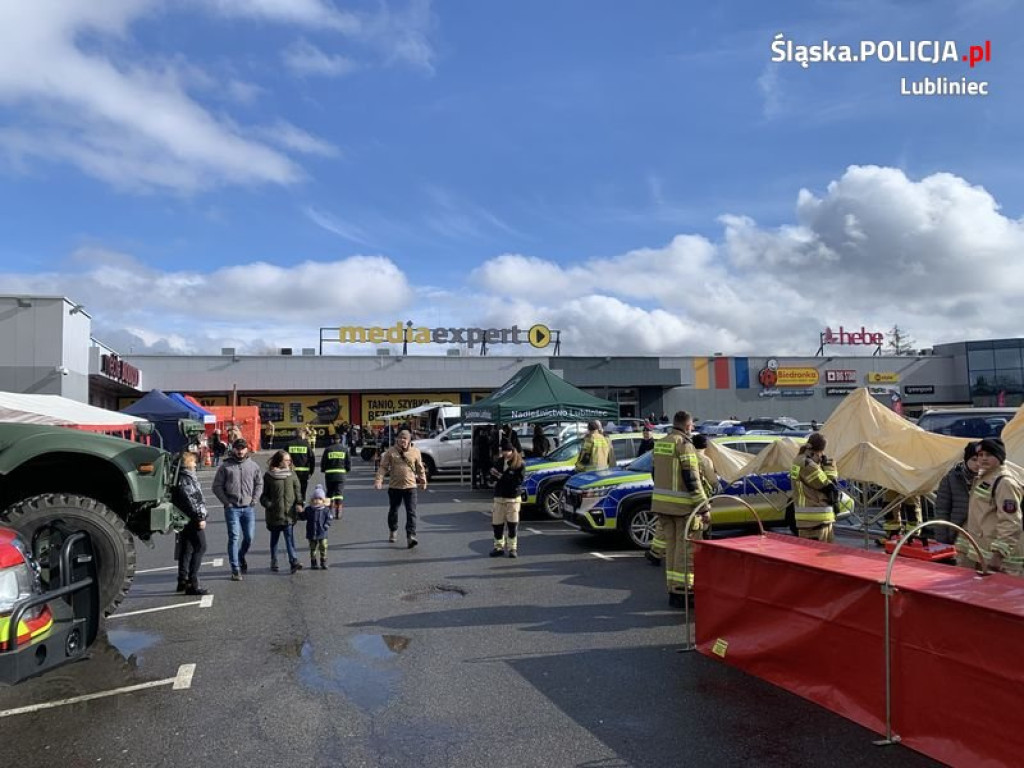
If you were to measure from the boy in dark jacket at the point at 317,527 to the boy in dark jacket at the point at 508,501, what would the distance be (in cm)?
225

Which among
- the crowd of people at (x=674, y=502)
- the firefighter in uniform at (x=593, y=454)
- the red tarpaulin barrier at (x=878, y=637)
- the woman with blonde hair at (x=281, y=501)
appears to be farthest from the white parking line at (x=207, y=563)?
the red tarpaulin barrier at (x=878, y=637)

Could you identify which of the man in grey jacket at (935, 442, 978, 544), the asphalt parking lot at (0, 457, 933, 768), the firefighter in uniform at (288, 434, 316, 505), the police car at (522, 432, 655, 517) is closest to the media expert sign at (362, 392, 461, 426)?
the firefighter in uniform at (288, 434, 316, 505)

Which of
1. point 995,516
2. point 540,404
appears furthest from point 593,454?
point 995,516

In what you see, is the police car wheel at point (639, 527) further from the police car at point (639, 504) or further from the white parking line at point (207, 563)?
the white parking line at point (207, 563)

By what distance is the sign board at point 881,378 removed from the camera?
176ft

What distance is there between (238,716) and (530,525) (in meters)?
8.53

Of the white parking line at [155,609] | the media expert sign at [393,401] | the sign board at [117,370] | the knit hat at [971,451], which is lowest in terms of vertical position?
the white parking line at [155,609]

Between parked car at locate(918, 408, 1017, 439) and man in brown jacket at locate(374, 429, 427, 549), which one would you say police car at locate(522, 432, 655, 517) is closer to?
man in brown jacket at locate(374, 429, 427, 549)

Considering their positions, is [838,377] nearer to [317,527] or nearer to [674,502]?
[674,502]

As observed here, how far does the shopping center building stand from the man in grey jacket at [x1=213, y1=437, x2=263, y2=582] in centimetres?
2826

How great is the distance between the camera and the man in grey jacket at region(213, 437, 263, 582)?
8523mm

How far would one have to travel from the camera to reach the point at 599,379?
1917 inches

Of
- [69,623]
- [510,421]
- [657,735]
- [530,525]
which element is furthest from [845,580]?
[510,421]

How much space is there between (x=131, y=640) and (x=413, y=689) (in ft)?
9.43
